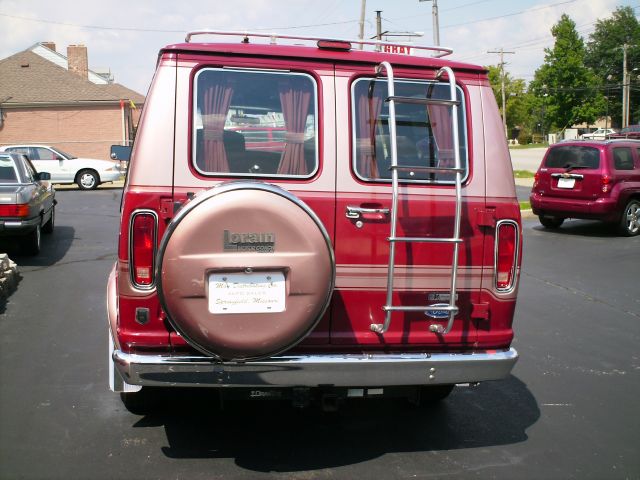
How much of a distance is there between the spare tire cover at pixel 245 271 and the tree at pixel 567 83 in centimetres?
7742

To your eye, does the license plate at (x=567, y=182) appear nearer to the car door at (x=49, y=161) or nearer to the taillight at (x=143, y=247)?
the taillight at (x=143, y=247)

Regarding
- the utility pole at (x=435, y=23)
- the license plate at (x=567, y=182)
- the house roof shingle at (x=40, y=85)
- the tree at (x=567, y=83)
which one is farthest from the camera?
the tree at (x=567, y=83)

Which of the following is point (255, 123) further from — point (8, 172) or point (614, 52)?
point (614, 52)

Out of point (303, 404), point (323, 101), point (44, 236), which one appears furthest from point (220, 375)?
point (44, 236)

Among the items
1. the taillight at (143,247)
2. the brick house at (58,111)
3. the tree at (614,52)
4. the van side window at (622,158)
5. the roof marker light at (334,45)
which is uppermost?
the tree at (614,52)

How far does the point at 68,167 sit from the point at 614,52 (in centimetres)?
9877

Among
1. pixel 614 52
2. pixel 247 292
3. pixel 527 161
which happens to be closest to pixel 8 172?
pixel 247 292

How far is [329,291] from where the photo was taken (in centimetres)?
381

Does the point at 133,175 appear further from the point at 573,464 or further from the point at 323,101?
the point at 573,464

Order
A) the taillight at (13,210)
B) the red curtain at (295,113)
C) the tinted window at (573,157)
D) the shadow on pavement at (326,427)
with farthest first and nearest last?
the tinted window at (573,157) → the taillight at (13,210) → the shadow on pavement at (326,427) → the red curtain at (295,113)

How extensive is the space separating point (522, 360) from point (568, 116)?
7833 centimetres

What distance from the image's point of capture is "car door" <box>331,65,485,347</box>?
13.4 ft

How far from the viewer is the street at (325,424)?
425cm

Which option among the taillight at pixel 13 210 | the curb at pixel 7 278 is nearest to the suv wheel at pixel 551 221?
the taillight at pixel 13 210
